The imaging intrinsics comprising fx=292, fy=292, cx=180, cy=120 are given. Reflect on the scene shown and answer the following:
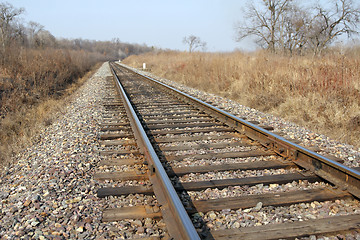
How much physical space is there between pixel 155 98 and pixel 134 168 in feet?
19.7

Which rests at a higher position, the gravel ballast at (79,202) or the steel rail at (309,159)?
the steel rail at (309,159)

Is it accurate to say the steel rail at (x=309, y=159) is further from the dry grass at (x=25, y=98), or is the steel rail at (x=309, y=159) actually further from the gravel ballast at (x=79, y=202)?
the dry grass at (x=25, y=98)

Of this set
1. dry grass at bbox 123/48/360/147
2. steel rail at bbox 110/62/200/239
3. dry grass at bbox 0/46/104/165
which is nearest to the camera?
steel rail at bbox 110/62/200/239

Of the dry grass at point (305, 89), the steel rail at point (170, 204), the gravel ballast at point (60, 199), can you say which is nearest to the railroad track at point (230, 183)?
the steel rail at point (170, 204)

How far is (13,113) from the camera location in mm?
8555

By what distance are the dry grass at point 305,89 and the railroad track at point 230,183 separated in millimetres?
2340

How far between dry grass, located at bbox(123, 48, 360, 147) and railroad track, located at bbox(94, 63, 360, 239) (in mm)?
2340

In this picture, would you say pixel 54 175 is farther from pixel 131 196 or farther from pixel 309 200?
pixel 309 200

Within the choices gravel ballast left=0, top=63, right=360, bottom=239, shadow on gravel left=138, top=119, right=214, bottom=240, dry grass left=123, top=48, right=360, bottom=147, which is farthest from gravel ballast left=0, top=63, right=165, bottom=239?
dry grass left=123, top=48, right=360, bottom=147

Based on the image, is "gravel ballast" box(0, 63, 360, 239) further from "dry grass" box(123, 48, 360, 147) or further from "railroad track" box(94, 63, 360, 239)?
"dry grass" box(123, 48, 360, 147)

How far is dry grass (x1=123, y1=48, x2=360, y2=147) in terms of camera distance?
6.36 meters

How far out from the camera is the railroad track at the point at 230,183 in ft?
8.01

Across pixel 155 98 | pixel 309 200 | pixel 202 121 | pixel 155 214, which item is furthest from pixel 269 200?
pixel 155 98

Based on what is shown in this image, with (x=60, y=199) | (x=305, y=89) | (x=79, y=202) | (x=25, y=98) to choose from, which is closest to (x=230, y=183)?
(x=79, y=202)
